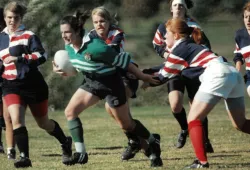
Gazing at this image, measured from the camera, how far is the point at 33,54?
31.6ft

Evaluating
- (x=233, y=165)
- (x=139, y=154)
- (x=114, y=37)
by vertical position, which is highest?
(x=114, y=37)

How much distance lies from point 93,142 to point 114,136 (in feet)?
3.31

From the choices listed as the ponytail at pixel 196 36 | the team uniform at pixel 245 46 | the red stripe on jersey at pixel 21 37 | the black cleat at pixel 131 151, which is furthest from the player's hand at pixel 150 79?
the team uniform at pixel 245 46

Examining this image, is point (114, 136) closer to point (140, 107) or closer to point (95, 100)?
point (95, 100)

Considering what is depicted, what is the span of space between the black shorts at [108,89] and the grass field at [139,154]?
2.25ft

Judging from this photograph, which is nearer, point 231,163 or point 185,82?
point 231,163

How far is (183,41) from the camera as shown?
8.59m

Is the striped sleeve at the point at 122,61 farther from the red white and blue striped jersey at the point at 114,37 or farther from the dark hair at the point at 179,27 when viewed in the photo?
the red white and blue striped jersey at the point at 114,37

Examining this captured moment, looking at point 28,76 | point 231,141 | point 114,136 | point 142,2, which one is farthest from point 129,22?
point 28,76

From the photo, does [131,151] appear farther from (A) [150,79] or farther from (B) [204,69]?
(B) [204,69]

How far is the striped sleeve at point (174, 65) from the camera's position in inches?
336

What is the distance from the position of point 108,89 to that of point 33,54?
3.47 ft

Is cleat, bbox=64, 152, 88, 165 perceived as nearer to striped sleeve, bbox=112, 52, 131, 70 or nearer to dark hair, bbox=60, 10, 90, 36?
striped sleeve, bbox=112, 52, 131, 70

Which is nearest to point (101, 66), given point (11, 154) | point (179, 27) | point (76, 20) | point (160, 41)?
point (76, 20)
